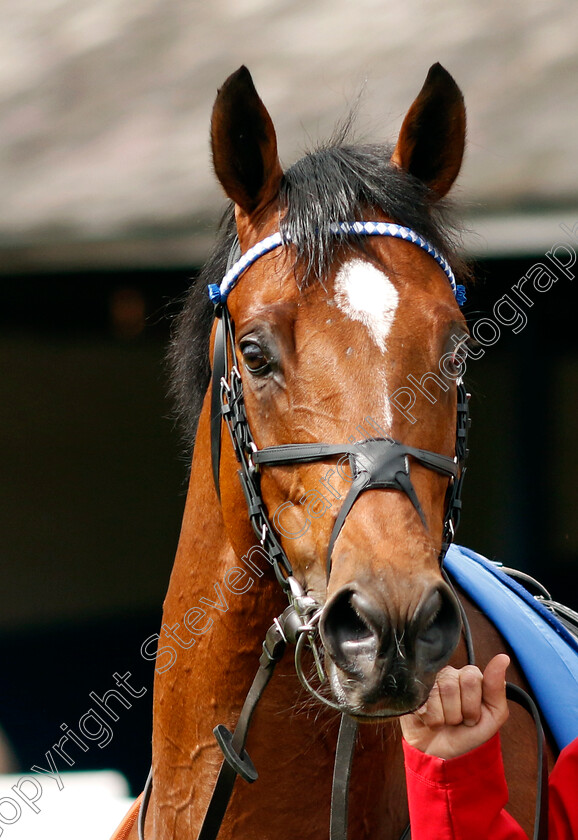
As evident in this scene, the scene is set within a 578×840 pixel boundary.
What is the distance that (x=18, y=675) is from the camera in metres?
5.04

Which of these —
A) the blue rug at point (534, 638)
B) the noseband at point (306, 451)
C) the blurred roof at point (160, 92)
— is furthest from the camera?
the blurred roof at point (160, 92)

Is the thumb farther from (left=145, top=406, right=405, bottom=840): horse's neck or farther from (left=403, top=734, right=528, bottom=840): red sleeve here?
(left=145, top=406, right=405, bottom=840): horse's neck

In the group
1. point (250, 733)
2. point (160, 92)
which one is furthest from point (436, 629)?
point (160, 92)

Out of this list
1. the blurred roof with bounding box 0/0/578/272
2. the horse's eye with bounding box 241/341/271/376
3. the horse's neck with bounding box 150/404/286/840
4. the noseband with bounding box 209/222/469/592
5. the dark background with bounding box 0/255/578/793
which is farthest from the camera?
the dark background with bounding box 0/255/578/793

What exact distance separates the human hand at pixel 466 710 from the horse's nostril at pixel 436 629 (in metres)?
0.04

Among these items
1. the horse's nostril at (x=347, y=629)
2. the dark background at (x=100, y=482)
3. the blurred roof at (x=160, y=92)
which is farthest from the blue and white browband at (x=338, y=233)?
the dark background at (x=100, y=482)

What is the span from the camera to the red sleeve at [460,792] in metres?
1.11

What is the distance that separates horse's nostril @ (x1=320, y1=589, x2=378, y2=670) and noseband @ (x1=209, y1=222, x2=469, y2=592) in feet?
0.37

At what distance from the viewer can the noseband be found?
1270 millimetres

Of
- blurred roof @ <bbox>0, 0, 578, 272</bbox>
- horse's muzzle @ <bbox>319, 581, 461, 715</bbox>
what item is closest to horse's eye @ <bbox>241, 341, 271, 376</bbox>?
horse's muzzle @ <bbox>319, 581, 461, 715</bbox>

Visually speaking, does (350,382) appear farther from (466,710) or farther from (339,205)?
(466,710)

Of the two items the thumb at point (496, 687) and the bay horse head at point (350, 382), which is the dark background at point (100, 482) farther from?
the thumb at point (496, 687)

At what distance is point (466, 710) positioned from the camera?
1106mm

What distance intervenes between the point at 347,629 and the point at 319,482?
260mm
